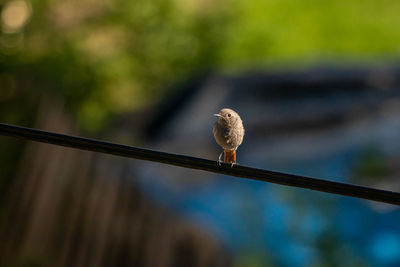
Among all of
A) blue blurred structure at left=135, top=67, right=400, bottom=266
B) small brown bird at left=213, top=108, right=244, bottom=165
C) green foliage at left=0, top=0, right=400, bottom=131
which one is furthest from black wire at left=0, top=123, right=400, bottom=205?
green foliage at left=0, top=0, right=400, bottom=131

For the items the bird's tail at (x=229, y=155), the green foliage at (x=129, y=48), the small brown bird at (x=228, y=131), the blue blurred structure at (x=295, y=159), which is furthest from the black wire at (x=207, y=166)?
the green foliage at (x=129, y=48)

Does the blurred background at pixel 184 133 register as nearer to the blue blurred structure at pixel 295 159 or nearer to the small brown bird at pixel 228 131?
the blue blurred structure at pixel 295 159

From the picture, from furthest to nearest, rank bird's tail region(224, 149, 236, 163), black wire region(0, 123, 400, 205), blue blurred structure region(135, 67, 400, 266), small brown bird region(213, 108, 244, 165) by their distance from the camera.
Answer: blue blurred structure region(135, 67, 400, 266) < bird's tail region(224, 149, 236, 163) < small brown bird region(213, 108, 244, 165) < black wire region(0, 123, 400, 205)

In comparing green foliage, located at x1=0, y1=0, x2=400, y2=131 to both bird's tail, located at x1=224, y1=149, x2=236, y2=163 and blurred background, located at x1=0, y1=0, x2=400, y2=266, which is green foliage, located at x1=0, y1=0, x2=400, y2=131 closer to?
blurred background, located at x1=0, y1=0, x2=400, y2=266

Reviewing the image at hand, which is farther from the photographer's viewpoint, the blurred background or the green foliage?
the green foliage

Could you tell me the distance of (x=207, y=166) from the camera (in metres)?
2.91

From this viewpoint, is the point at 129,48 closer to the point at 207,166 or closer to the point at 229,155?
the point at 229,155

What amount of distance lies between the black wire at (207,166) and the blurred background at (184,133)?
535 cm

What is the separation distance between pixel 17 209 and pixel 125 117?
10.2ft

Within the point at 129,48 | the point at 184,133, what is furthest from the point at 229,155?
the point at 129,48

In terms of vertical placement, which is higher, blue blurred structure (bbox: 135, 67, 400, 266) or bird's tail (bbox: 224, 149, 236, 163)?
blue blurred structure (bbox: 135, 67, 400, 266)

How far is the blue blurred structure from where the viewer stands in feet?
29.1

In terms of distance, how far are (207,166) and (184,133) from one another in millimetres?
7160

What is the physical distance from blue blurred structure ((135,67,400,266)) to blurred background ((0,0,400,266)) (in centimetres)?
2
